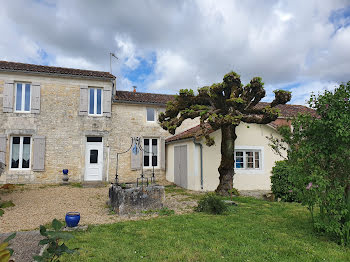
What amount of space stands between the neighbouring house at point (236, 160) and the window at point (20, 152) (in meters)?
8.06

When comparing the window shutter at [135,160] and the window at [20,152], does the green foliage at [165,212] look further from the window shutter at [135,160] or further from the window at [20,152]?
the window at [20,152]

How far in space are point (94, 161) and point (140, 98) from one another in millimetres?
4661

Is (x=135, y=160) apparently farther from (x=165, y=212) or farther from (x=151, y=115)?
(x=165, y=212)

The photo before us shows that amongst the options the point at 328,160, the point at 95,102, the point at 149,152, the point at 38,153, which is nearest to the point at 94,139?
the point at 95,102

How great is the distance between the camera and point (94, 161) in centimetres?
1366

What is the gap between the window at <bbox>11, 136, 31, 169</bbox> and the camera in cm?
1263

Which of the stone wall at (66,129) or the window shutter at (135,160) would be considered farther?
the window shutter at (135,160)

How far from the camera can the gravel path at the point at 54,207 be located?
609 centimetres

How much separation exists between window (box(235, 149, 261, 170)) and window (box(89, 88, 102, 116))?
320 inches

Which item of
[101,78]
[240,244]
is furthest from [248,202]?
[101,78]

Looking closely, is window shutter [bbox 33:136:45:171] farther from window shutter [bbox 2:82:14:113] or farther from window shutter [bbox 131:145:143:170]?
window shutter [bbox 131:145:143:170]

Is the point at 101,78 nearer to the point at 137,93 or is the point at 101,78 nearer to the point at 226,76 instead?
the point at 137,93

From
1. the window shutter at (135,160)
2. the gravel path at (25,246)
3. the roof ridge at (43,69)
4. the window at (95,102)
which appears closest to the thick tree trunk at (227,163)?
the window shutter at (135,160)

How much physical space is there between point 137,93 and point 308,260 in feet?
45.9
